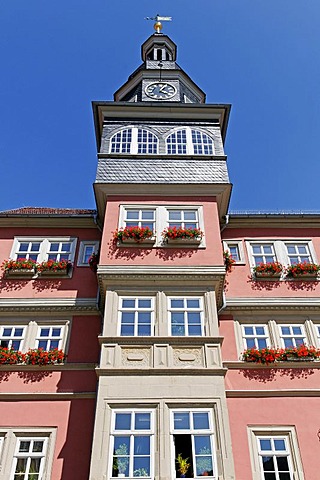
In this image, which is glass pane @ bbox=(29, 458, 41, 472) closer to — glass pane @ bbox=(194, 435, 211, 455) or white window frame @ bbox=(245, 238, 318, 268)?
glass pane @ bbox=(194, 435, 211, 455)

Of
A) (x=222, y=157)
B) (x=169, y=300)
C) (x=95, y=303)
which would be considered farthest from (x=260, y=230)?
(x=95, y=303)

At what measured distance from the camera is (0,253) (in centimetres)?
1869

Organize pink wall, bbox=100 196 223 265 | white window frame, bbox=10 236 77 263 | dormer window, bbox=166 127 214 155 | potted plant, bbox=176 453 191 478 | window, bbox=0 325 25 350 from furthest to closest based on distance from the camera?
1. dormer window, bbox=166 127 214 155
2. white window frame, bbox=10 236 77 263
3. pink wall, bbox=100 196 223 265
4. window, bbox=0 325 25 350
5. potted plant, bbox=176 453 191 478

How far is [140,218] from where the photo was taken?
18234 millimetres

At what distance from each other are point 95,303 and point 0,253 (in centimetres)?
443

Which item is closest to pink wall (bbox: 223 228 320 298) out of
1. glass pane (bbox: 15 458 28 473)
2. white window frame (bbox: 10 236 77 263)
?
white window frame (bbox: 10 236 77 263)

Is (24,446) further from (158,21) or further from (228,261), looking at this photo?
(158,21)

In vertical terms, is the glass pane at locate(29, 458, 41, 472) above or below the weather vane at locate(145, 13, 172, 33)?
below

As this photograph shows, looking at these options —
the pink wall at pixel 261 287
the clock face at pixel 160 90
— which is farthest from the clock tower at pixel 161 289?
the pink wall at pixel 261 287

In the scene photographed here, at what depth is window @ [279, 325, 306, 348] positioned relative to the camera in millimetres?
16312

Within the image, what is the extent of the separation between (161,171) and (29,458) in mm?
11005

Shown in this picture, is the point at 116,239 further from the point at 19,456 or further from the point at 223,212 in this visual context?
the point at 19,456

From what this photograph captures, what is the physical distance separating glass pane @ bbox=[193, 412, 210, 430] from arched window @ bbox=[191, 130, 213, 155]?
35.7ft

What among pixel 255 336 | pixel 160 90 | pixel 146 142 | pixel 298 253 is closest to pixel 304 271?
pixel 298 253
